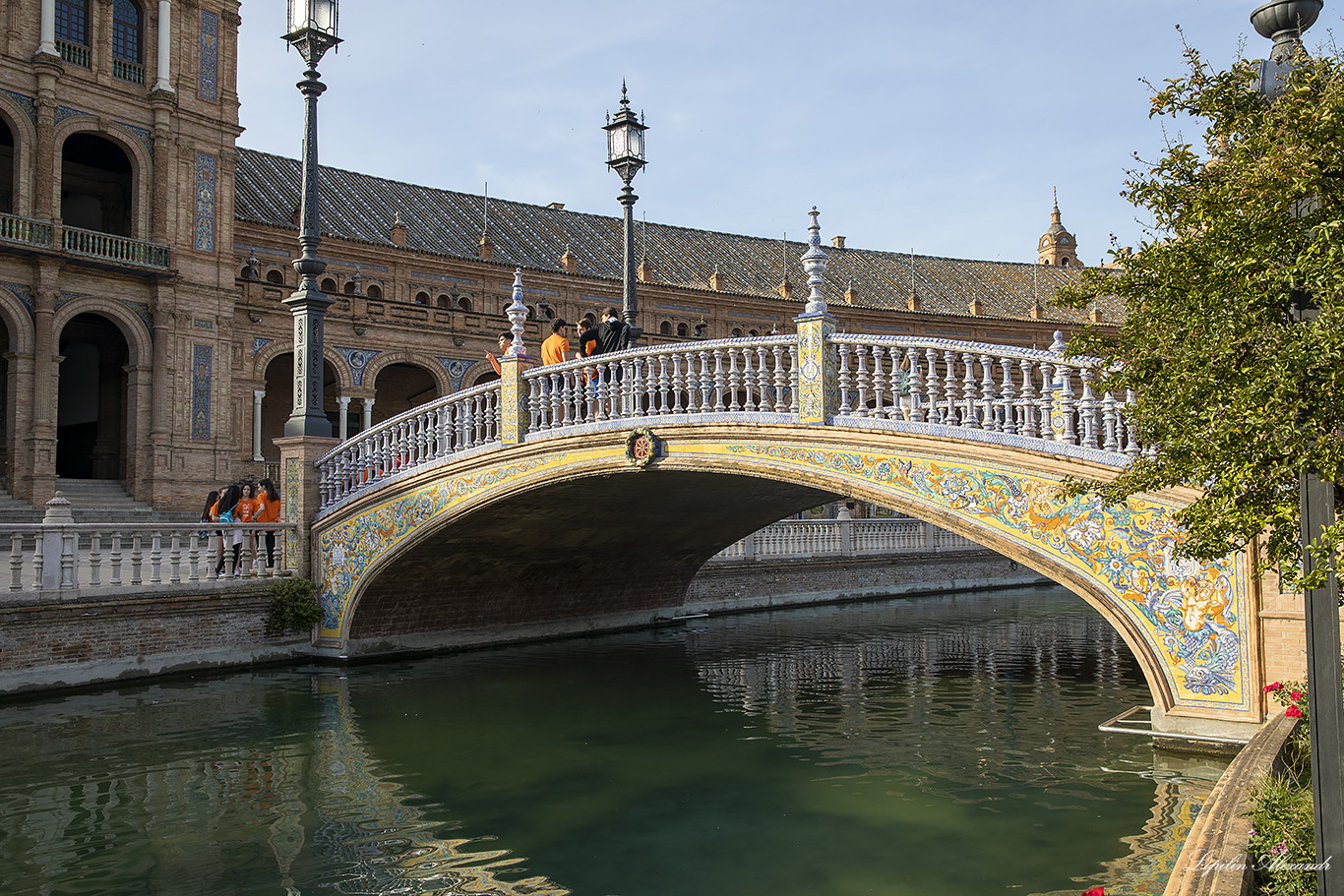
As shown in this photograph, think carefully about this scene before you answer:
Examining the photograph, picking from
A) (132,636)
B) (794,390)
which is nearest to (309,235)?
(132,636)

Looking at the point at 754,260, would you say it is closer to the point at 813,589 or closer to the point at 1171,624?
the point at 813,589

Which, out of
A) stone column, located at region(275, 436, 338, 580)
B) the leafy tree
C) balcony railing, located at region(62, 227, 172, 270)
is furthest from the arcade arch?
the leafy tree

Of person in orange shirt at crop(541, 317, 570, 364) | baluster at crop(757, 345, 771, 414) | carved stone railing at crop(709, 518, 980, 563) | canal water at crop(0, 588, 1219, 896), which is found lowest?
canal water at crop(0, 588, 1219, 896)

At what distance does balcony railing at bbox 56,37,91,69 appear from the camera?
23.0 m

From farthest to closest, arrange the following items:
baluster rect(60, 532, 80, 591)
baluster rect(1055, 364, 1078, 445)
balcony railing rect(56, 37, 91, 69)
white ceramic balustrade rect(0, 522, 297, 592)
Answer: balcony railing rect(56, 37, 91, 69) → baluster rect(60, 532, 80, 591) → white ceramic balustrade rect(0, 522, 297, 592) → baluster rect(1055, 364, 1078, 445)

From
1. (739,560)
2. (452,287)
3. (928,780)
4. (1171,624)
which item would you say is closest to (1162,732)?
(1171,624)

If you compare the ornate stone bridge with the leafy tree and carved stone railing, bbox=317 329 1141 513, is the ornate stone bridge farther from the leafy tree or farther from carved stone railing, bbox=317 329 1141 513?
the leafy tree

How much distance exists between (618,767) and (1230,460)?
19.6 ft

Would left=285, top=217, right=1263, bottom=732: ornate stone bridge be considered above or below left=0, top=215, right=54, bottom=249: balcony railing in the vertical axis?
below

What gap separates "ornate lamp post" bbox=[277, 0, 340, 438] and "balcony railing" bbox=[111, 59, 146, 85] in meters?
12.6

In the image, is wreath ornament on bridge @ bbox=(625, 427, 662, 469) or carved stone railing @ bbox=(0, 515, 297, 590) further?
carved stone railing @ bbox=(0, 515, 297, 590)

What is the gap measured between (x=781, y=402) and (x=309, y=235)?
267 inches

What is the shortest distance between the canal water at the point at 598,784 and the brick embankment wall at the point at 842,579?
7.21 m

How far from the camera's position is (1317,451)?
12.6ft
